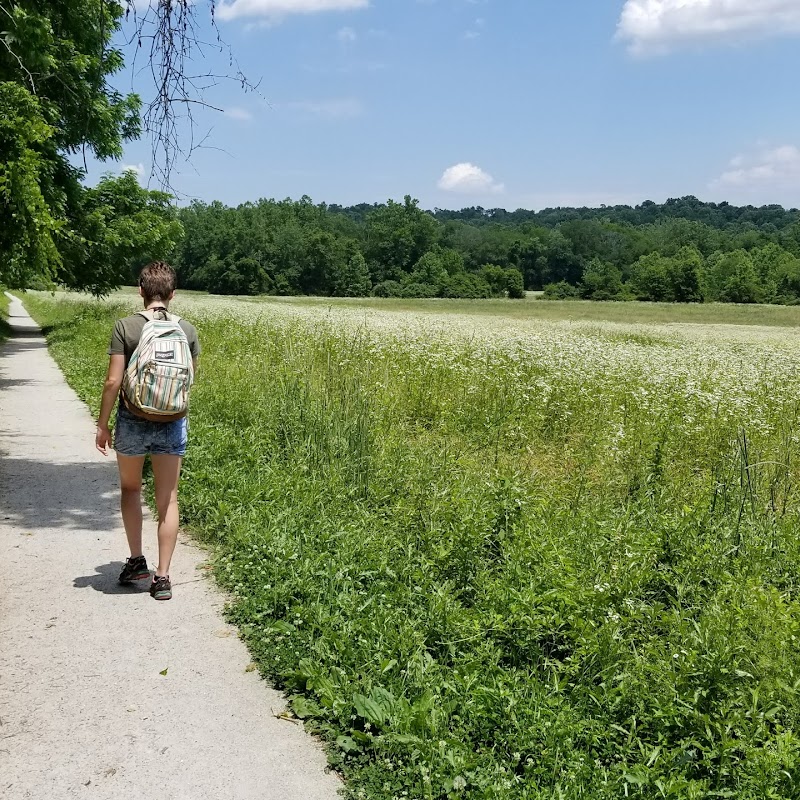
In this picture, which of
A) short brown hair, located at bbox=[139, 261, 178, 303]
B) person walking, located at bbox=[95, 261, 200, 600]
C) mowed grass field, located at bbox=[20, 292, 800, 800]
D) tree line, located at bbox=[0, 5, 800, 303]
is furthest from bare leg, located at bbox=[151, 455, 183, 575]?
tree line, located at bbox=[0, 5, 800, 303]

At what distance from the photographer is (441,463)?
24.5ft

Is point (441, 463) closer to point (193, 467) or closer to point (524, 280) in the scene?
point (193, 467)

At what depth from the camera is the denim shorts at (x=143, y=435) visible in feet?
16.8

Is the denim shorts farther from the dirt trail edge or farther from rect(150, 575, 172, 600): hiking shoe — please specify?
the dirt trail edge

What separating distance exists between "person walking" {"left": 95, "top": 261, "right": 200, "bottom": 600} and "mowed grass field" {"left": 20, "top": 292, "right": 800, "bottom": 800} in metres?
0.60

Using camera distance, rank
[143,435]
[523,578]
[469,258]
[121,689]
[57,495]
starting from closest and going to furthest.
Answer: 1. [121,689]
2. [523,578]
3. [143,435]
4. [57,495]
5. [469,258]

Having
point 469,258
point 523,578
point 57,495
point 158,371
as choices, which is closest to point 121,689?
point 158,371

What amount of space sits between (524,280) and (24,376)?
377 feet

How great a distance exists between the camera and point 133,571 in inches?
214

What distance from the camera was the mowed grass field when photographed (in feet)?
11.4

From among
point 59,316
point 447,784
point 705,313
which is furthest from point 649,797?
point 705,313

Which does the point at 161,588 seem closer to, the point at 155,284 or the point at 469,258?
the point at 155,284

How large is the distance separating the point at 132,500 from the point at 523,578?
270 centimetres

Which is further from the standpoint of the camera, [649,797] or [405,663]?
[405,663]
